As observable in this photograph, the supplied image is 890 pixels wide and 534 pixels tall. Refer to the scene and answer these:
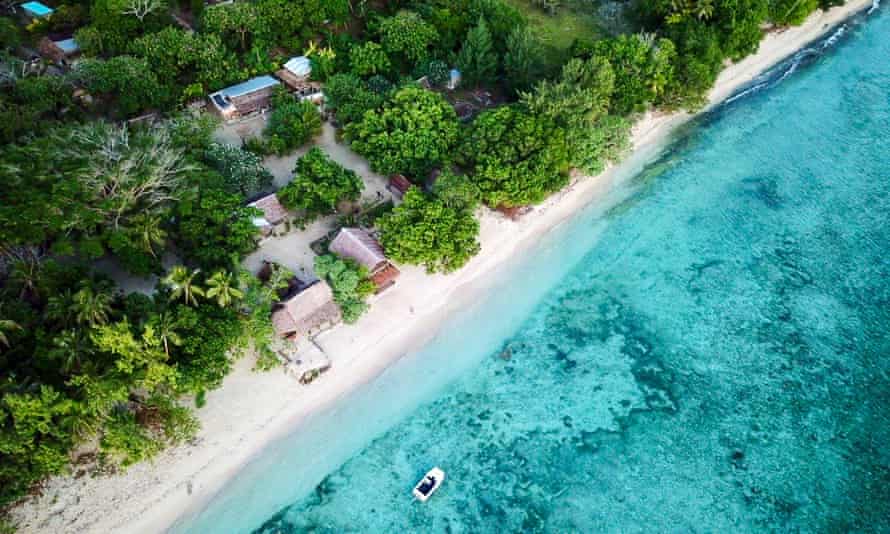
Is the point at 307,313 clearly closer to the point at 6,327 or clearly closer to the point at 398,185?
the point at 398,185

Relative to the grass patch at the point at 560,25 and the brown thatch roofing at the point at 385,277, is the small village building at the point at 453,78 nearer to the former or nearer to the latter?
the grass patch at the point at 560,25

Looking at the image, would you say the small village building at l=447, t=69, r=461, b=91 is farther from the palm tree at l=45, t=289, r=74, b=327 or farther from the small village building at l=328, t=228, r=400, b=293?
the palm tree at l=45, t=289, r=74, b=327

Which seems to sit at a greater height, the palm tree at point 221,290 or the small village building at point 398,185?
the small village building at point 398,185

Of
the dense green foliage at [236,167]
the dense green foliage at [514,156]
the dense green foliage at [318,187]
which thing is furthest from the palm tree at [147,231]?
the dense green foliage at [514,156]

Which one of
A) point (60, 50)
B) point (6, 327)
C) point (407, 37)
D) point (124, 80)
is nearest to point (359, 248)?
point (6, 327)

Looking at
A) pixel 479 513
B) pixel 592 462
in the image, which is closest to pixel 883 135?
pixel 592 462

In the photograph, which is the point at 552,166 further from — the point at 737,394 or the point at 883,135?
the point at 883,135

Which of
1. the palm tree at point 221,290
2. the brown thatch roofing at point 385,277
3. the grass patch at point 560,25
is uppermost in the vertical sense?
the grass patch at point 560,25
